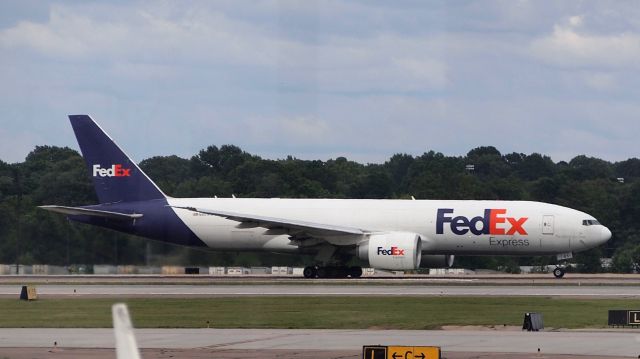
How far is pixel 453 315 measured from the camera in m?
40.1

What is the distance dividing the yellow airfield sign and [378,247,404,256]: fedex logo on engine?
120 ft

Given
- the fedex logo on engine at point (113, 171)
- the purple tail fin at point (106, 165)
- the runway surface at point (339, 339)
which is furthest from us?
the fedex logo on engine at point (113, 171)

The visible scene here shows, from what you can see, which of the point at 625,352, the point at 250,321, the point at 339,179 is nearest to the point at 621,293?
the point at 250,321

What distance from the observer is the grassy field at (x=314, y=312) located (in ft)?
123

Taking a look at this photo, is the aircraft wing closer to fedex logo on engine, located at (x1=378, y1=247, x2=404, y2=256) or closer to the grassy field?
fedex logo on engine, located at (x1=378, y1=247, x2=404, y2=256)

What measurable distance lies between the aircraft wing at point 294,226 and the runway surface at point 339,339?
2739 centimetres

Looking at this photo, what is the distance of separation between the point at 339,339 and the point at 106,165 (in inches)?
1538

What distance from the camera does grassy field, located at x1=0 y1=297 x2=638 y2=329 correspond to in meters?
37.5

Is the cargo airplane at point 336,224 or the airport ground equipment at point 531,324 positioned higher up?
the cargo airplane at point 336,224

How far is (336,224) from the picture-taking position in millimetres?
66500

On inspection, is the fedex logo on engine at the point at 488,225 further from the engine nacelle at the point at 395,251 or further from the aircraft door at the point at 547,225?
the engine nacelle at the point at 395,251

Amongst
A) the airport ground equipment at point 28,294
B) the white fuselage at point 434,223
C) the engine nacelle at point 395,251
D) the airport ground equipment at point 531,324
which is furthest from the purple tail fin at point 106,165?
the airport ground equipment at point 531,324

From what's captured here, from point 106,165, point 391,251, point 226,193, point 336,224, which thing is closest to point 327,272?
point 336,224

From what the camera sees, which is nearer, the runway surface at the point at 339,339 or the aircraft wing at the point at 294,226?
the runway surface at the point at 339,339
